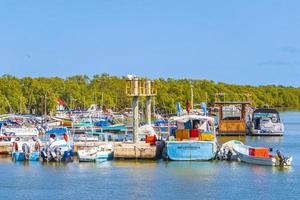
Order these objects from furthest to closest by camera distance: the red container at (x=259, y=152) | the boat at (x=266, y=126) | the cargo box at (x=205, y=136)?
1. the boat at (x=266, y=126)
2. the cargo box at (x=205, y=136)
3. the red container at (x=259, y=152)

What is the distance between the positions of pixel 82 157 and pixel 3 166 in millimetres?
7140

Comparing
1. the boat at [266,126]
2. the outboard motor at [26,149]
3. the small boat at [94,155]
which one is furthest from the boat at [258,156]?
the boat at [266,126]

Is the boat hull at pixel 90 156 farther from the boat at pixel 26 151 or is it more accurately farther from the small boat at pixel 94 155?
the boat at pixel 26 151

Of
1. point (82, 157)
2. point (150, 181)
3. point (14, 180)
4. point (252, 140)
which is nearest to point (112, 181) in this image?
point (150, 181)

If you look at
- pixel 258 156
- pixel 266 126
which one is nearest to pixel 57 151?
pixel 258 156

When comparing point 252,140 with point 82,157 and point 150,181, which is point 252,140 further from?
point 150,181

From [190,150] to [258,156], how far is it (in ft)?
20.0

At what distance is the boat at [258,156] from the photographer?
7131 cm

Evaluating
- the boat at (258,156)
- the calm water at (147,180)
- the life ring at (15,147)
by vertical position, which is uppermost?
the life ring at (15,147)

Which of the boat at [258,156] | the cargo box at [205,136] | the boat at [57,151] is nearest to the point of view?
the boat at [258,156]

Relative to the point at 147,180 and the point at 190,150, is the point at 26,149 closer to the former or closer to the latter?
the point at 190,150

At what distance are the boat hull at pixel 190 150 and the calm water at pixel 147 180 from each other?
774 millimetres

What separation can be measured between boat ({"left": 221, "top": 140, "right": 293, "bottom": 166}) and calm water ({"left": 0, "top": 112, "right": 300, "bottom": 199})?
942 millimetres

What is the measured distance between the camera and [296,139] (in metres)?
122
